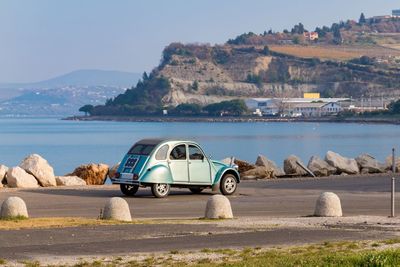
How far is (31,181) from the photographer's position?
31.5 metres

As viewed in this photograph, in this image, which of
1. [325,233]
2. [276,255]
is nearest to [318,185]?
[325,233]

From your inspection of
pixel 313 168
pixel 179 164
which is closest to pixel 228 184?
pixel 179 164

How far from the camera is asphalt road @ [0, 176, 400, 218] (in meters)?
23.4

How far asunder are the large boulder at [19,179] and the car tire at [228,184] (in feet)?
20.2

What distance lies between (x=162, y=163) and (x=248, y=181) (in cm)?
783

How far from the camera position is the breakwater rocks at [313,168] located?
3784 cm

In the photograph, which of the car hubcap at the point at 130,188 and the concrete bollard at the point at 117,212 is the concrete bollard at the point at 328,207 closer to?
the concrete bollard at the point at 117,212

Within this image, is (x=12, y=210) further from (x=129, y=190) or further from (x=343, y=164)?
(x=343, y=164)

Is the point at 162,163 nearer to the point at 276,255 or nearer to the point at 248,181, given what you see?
the point at 248,181

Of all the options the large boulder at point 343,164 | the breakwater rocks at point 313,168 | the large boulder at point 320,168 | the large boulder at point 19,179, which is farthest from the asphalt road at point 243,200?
the large boulder at point 343,164

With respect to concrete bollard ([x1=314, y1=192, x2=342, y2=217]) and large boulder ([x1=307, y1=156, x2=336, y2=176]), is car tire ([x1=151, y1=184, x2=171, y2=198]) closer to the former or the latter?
concrete bollard ([x1=314, y1=192, x2=342, y2=217])

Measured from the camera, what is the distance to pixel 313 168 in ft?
127

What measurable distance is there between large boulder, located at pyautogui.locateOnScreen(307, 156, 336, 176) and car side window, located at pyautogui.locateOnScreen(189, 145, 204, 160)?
10.9 metres

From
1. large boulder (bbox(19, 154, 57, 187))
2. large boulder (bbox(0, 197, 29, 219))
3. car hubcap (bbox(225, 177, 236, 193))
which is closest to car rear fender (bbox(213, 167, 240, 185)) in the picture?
car hubcap (bbox(225, 177, 236, 193))
